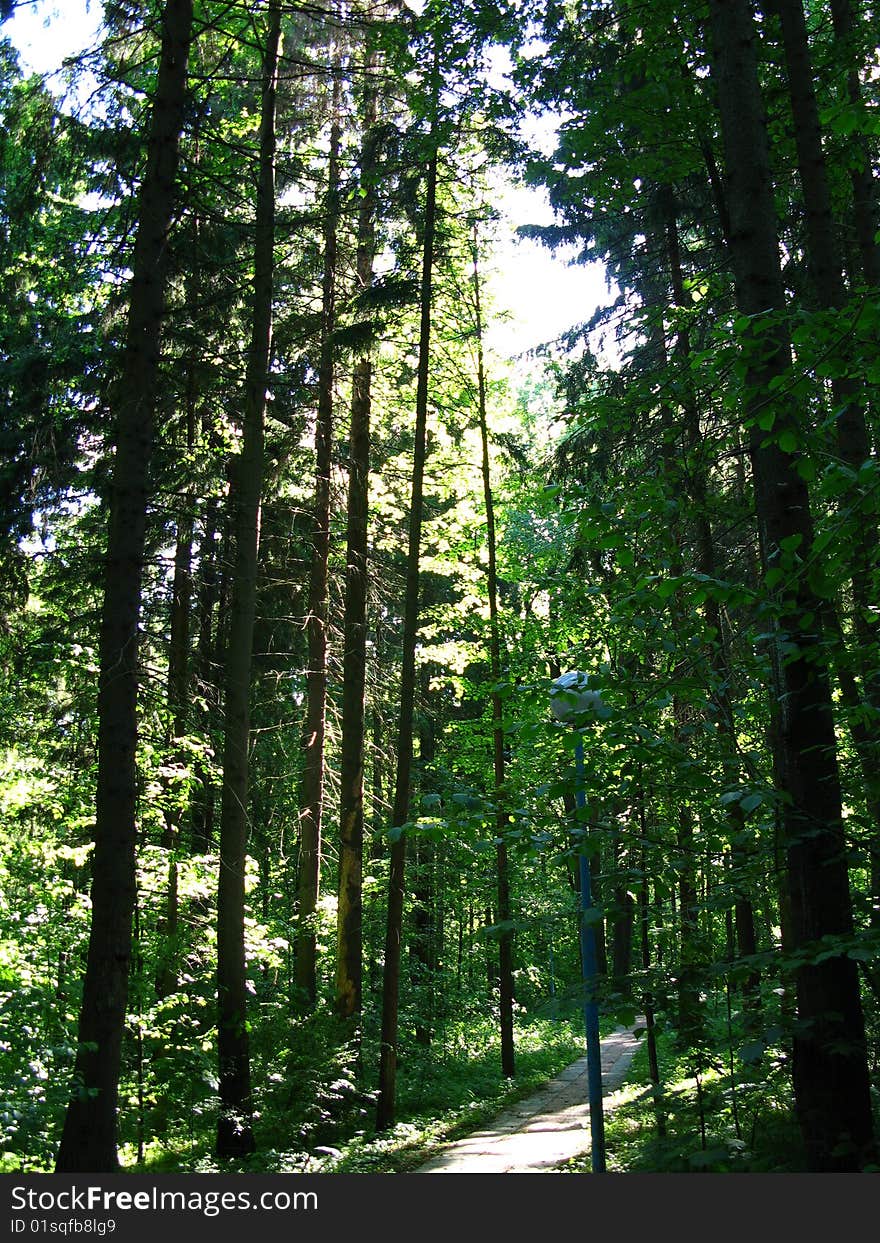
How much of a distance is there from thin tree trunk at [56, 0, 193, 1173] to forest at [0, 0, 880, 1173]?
0.04 m

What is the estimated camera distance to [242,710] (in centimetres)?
966

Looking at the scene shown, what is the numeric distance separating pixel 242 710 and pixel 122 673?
3.05 m

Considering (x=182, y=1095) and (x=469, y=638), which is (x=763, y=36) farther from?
(x=469, y=638)

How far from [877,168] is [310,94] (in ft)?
26.2

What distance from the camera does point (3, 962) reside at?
7492 mm

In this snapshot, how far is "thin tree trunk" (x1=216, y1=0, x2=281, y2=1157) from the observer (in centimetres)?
904

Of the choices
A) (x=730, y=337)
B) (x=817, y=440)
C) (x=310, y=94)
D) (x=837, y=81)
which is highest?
(x=310, y=94)

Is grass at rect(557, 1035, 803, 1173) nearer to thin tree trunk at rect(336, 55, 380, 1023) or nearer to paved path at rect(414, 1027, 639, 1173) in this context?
paved path at rect(414, 1027, 639, 1173)

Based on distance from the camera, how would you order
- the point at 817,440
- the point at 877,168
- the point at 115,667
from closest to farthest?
the point at 817,440, the point at 115,667, the point at 877,168

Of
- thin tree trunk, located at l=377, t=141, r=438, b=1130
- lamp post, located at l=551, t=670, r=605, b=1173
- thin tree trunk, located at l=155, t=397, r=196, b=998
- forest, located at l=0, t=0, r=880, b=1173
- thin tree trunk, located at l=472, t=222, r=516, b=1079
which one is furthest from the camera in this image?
thin tree trunk, located at l=472, t=222, r=516, b=1079

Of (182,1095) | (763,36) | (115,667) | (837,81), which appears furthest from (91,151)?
(182,1095)

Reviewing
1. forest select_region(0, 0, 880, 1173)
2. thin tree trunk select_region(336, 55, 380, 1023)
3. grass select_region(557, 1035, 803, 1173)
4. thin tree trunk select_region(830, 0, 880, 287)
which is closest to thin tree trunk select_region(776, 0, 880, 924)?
forest select_region(0, 0, 880, 1173)

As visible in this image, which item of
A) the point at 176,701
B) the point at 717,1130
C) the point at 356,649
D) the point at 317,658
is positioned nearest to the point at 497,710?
the point at 317,658

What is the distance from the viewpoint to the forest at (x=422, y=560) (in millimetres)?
3971
